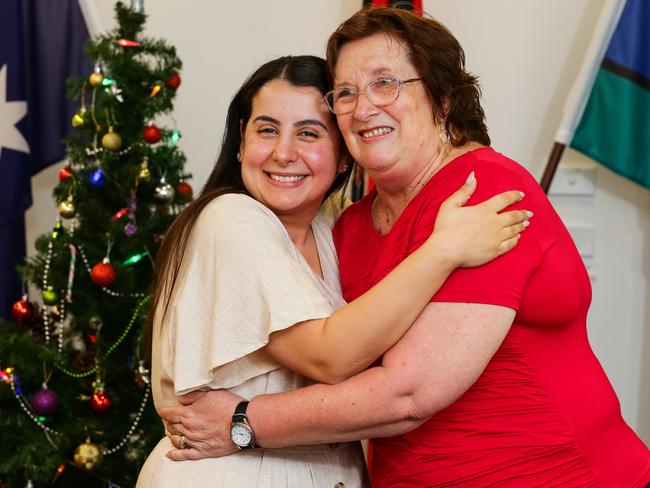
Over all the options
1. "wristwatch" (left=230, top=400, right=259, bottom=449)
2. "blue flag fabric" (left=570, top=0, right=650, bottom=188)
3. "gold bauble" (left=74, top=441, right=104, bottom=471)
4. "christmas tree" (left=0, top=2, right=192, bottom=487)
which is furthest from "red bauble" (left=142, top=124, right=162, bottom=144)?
"blue flag fabric" (left=570, top=0, right=650, bottom=188)

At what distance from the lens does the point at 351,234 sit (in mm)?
1908

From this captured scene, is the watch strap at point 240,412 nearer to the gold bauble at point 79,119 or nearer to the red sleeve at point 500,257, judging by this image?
the red sleeve at point 500,257

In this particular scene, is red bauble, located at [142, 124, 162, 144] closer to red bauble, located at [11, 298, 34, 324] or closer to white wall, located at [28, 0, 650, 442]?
red bauble, located at [11, 298, 34, 324]

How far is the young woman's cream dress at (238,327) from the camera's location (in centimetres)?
149

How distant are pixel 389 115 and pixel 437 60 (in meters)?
0.14

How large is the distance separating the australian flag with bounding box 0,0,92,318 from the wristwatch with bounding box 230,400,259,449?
184 cm

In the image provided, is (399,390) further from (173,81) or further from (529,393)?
(173,81)

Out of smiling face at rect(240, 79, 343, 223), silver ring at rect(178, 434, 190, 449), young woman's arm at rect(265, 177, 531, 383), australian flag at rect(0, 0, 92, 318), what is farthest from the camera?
australian flag at rect(0, 0, 92, 318)

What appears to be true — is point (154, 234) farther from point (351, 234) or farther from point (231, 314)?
point (231, 314)

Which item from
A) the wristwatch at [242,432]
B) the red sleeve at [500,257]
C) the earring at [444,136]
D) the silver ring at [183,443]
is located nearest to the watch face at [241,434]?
the wristwatch at [242,432]

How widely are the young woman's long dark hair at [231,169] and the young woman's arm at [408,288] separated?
1.10 ft

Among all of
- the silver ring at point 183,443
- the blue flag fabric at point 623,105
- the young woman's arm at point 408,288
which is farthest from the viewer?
the blue flag fabric at point 623,105

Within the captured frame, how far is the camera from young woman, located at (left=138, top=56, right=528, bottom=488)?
138 cm

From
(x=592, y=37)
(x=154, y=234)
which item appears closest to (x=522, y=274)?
(x=154, y=234)
